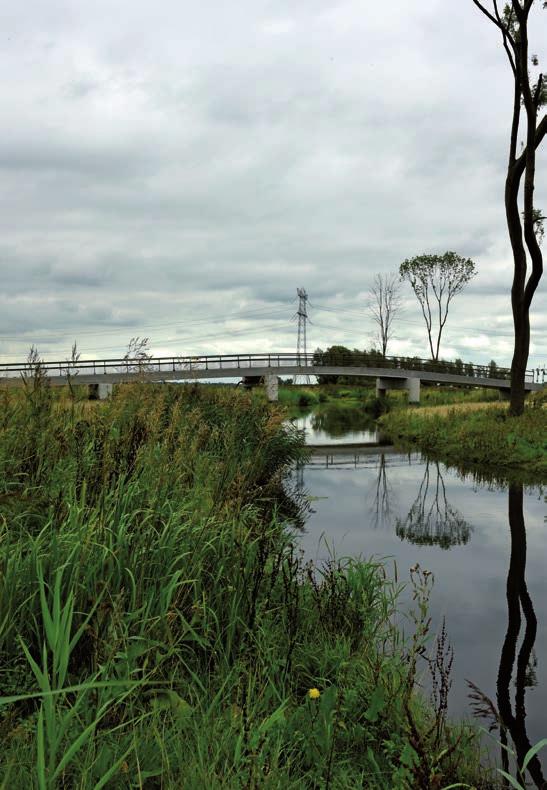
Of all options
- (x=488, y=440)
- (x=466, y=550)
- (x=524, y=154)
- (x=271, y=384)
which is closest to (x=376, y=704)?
(x=466, y=550)

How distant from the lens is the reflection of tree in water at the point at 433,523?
27.7 feet

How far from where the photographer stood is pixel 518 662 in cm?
Result: 470

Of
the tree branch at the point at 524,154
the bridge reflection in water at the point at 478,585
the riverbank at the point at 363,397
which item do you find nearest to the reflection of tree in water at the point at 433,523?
the bridge reflection in water at the point at 478,585

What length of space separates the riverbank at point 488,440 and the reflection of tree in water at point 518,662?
25.9 feet

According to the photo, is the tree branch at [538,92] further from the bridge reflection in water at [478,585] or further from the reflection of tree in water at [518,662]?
the reflection of tree in water at [518,662]

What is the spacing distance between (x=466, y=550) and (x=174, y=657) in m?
5.49

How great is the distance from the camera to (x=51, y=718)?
215 centimetres

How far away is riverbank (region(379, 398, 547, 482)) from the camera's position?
608 inches

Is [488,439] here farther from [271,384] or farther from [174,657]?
[271,384]

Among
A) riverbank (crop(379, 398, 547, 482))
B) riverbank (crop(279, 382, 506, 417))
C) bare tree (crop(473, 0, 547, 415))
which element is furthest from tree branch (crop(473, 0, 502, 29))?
riverbank (crop(279, 382, 506, 417))

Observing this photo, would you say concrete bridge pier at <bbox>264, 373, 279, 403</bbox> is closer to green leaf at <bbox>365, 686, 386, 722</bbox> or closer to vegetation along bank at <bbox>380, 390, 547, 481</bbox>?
vegetation along bank at <bbox>380, 390, 547, 481</bbox>

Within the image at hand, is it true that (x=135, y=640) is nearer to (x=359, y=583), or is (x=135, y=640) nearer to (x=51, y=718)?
(x=51, y=718)

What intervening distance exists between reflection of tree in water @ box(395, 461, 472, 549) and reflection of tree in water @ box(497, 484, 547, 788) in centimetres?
97

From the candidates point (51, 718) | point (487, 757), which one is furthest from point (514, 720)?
point (51, 718)
